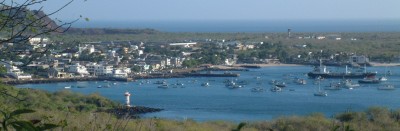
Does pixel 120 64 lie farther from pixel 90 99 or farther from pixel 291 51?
pixel 90 99

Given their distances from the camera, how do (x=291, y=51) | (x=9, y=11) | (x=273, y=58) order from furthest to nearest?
1. (x=291, y=51)
2. (x=273, y=58)
3. (x=9, y=11)

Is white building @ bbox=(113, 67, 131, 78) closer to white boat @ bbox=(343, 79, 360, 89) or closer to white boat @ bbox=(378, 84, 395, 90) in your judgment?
white boat @ bbox=(343, 79, 360, 89)

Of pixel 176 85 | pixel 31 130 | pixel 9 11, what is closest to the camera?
pixel 31 130

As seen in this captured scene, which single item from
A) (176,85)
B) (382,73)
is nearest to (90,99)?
(176,85)

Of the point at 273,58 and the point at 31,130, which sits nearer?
the point at 31,130

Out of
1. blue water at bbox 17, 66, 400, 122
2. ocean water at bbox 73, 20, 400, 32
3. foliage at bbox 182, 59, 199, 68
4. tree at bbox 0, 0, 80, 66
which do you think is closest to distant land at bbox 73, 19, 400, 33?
ocean water at bbox 73, 20, 400, 32

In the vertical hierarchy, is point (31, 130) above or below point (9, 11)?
below

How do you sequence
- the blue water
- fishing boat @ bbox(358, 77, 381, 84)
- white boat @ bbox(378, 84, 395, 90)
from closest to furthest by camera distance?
the blue water, white boat @ bbox(378, 84, 395, 90), fishing boat @ bbox(358, 77, 381, 84)

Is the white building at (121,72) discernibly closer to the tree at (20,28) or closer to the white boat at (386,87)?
the white boat at (386,87)
